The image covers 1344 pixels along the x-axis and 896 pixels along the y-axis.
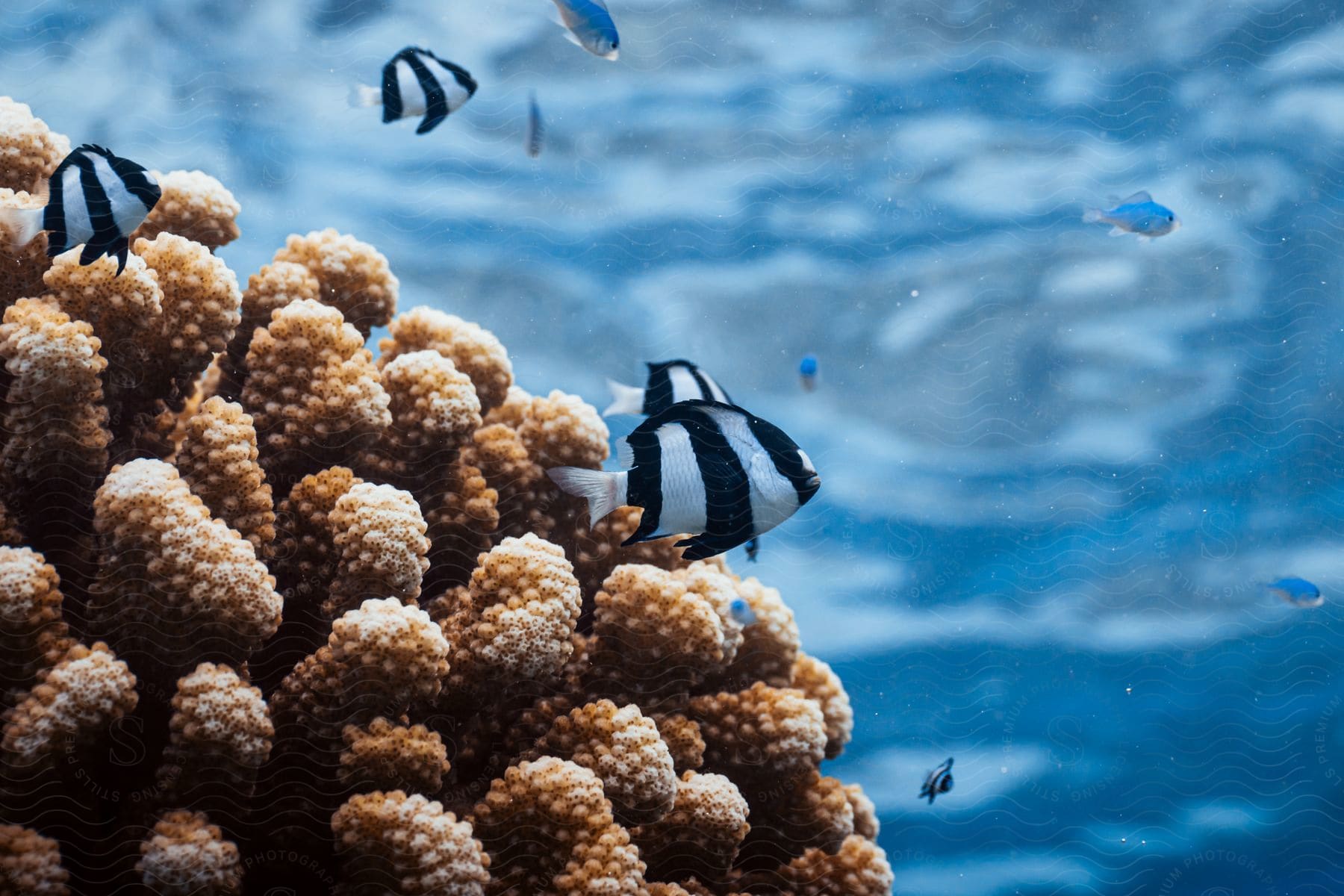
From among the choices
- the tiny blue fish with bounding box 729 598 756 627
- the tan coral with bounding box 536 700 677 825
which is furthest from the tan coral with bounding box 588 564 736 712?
the tiny blue fish with bounding box 729 598 756 627

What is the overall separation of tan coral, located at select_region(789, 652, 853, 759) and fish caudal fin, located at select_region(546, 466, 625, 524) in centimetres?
283

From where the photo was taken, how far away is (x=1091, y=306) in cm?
964

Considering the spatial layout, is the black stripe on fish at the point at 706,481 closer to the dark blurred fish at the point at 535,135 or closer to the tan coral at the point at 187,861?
the tan coral at the point at 187,861

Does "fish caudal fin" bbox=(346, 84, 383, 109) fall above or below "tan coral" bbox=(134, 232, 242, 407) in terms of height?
above

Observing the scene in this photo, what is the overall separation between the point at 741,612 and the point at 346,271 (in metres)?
2.54

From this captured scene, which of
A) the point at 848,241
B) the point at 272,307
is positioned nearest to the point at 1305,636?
the point at 848,241

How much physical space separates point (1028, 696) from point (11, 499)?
1565 centimetres

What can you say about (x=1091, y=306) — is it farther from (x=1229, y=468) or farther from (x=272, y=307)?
(x=272, y=307)

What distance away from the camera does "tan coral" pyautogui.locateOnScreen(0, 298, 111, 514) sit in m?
2.56

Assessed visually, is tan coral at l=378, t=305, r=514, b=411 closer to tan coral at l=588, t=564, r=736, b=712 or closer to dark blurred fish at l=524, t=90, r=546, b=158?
tan coral at l=588, t=564, r=736, b=712

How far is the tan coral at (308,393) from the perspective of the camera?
3014 mm

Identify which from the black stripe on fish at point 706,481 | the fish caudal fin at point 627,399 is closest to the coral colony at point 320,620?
the fish caudal fin at point 627,399

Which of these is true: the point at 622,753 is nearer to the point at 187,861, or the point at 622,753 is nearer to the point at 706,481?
the point at 187,861

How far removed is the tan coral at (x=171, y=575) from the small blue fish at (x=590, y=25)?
250 cm
